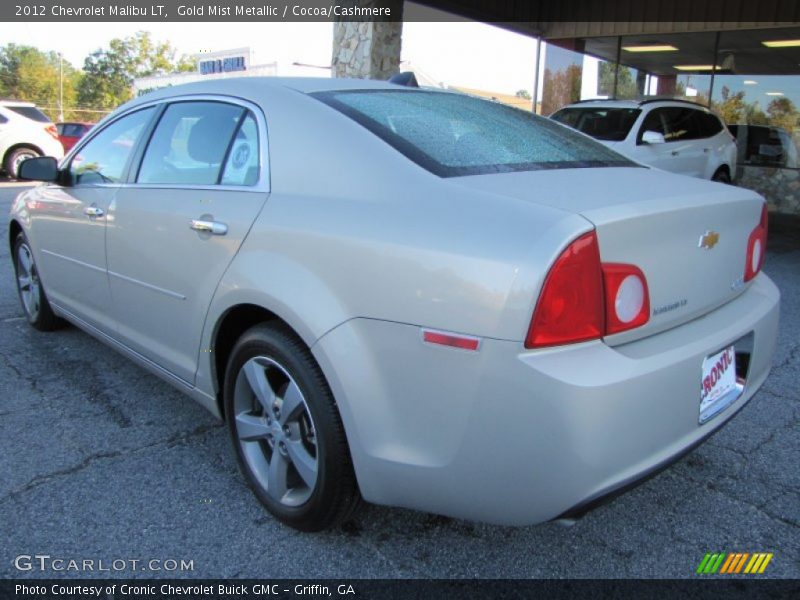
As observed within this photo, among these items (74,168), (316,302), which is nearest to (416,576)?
(316,302)

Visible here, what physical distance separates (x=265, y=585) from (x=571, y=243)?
1401 mm

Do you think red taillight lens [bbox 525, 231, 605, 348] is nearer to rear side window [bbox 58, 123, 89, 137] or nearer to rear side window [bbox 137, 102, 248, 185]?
rear side window [bbox 137, 102, 248, 185]

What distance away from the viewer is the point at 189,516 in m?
2.38

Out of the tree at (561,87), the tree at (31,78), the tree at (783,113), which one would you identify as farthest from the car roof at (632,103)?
the tree at (31,78)

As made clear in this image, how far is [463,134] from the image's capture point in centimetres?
232

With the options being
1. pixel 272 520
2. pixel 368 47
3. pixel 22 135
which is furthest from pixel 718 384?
pixel 22 135

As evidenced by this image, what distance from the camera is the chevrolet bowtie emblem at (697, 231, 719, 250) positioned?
2030 millimetres

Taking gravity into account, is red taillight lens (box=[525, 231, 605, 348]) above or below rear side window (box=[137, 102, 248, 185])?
below

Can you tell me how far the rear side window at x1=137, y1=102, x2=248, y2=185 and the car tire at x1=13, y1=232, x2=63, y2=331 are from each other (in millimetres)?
1630

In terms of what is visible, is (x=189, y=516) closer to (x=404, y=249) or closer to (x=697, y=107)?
(x=404, y=249)

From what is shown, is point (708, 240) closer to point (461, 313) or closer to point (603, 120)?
point (461, 313)

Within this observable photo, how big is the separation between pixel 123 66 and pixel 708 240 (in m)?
71.7

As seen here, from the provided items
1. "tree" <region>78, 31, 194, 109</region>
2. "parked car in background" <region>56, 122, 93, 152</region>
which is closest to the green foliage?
"tree" <region>78, 31, 194, 109</region>

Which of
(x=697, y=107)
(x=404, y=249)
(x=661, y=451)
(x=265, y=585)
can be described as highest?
(x=697, y=107)
